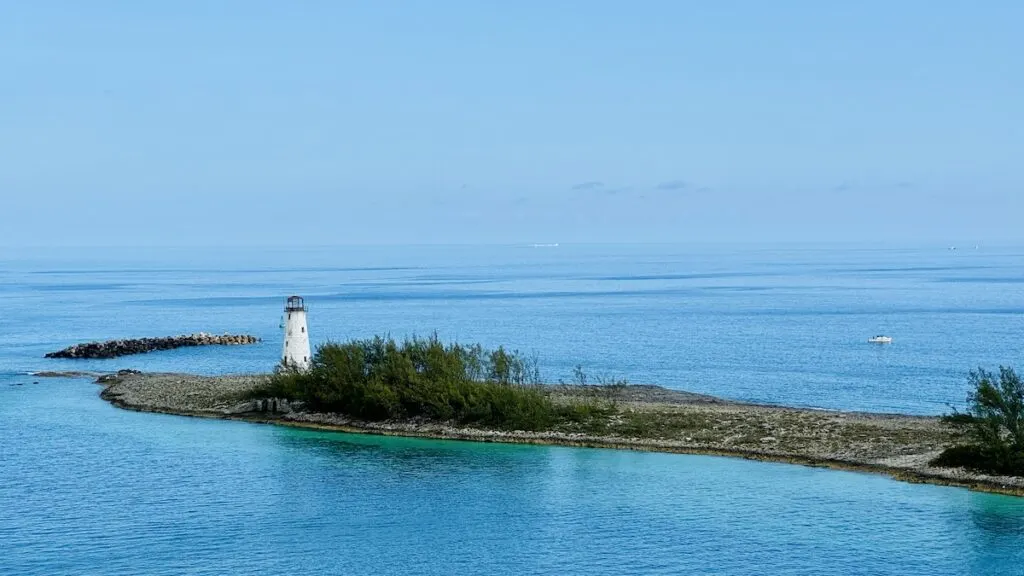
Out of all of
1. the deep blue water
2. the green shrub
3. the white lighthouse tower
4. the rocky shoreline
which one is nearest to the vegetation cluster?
the green shrub

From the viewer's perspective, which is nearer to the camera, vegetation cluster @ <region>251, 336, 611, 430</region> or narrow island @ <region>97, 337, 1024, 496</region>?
narrow island @ <region>97, 337, 1024, 496</region>

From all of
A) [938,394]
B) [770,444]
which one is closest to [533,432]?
[770,444]

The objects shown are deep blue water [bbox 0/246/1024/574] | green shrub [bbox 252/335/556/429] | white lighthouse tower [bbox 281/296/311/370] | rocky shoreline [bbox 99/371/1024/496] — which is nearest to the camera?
deep blue water [bbox 0/246/1024/574]

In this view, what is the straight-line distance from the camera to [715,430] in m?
54.6

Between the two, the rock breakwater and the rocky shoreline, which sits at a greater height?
the rock breakwater

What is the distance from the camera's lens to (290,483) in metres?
49.2

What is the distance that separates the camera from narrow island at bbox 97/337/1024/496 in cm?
4919

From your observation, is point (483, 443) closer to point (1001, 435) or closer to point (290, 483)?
point (290, 483)

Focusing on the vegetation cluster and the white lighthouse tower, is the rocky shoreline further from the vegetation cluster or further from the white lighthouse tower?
the white lighthouse tower

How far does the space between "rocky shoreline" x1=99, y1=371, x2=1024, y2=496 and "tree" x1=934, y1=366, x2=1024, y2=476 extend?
757mm

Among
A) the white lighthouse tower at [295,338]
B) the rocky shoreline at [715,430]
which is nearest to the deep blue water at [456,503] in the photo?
the rocky shoreline at [715,430]

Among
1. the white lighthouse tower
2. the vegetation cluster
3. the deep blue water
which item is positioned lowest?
the deep blue water

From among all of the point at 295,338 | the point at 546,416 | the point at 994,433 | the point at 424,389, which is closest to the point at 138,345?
the point at 295,338

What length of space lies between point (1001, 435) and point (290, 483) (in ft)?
93.5
